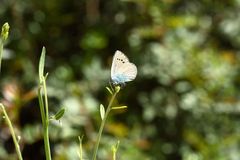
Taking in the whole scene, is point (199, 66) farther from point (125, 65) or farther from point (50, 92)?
point (125, 65)

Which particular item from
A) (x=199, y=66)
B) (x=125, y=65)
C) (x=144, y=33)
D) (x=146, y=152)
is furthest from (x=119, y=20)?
(x=125, y=65)

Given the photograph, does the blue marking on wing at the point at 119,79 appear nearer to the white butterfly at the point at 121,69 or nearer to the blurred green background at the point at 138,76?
the white butterfly at the point at 121,69

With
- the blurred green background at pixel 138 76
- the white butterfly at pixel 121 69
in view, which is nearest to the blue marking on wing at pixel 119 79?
the white butterfly at pixel 121 69

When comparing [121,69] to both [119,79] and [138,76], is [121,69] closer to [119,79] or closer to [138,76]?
[119,79]

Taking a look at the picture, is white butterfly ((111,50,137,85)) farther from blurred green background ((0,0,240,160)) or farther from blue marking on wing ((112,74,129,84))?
blurred green background ((0,0,240,160))

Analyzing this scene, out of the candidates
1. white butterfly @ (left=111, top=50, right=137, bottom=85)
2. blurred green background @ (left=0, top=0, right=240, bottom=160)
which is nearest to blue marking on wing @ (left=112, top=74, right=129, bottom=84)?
white butterfly @ (left=111, top=50, right=137, bottom=85)

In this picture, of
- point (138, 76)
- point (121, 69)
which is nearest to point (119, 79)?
point (121, 69)

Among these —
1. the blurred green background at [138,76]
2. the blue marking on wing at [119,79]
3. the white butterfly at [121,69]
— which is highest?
the white butterfly at [121,69]

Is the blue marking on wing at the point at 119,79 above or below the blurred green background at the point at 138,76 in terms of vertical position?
above
